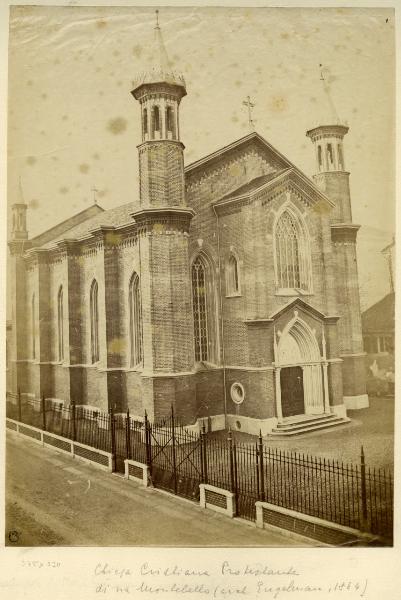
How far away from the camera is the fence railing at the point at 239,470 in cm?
771

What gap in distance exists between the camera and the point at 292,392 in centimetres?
1262

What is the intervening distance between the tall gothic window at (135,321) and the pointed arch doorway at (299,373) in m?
3.59

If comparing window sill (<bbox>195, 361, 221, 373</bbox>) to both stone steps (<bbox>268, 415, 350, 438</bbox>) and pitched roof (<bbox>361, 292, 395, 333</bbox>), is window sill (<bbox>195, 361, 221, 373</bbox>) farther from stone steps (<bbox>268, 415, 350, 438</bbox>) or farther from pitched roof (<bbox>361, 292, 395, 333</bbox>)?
Result: pitched roof (<bbox>361, 292, 395, 333</bbox>)

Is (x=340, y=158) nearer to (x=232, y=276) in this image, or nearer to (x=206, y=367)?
(x=232, y=276)

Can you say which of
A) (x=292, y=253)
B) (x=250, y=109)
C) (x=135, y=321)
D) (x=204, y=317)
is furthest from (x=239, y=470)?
(x=250, y=109)

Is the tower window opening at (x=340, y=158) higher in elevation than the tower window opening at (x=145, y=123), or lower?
lower

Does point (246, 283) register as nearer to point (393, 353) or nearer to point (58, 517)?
point (393, 353)

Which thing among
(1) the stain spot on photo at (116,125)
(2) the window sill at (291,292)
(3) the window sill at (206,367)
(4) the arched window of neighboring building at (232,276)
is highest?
(1) the stain spot on photo at (116,125)

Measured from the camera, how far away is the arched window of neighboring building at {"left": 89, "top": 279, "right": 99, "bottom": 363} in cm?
1300

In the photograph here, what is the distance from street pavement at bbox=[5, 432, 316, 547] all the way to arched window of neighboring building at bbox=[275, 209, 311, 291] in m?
6.64

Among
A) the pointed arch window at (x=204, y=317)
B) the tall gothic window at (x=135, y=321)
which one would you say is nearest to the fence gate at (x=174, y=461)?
the tall gothic window at (x=135, y=321)

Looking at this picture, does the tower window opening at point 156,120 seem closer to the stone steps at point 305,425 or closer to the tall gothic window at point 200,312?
the tall gothic window at point 200,312
